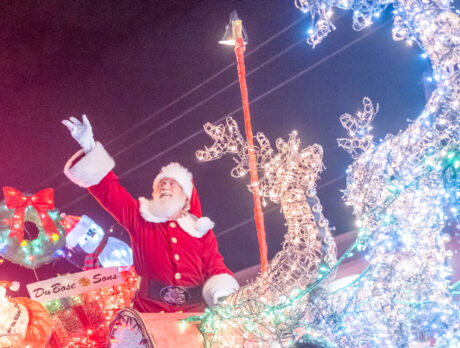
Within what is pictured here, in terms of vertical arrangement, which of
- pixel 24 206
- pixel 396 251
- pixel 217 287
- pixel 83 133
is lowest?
pixel 396 251

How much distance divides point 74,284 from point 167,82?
1889 millimetres

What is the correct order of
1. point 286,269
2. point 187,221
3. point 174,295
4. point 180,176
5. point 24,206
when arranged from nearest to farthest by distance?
point 286,269 → point 174,295 → point 187,221 → point 180,176 → point 24,206

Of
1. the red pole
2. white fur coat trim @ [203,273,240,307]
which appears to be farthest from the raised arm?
the red pole

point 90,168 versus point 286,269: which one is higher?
point 90,168

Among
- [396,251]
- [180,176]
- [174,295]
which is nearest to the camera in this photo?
[396,251]

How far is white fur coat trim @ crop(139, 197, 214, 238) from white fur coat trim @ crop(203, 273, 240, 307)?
33 centimetres

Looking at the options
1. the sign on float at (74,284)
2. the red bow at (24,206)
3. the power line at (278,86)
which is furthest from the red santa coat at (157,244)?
the power line at (278,86)

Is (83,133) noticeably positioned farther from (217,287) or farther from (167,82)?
(167,82)

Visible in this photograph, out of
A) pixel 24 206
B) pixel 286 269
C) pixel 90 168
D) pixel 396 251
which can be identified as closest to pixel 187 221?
pixel 90 168

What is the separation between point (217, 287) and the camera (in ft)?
9.02

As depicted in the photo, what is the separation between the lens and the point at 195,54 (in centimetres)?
441

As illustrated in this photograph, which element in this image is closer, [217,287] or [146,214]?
[217,287]

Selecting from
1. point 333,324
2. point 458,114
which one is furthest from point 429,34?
point 333,324

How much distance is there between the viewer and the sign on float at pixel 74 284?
3086 millimetres
